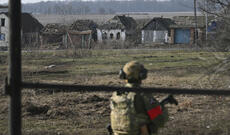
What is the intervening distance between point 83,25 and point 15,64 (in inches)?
2313

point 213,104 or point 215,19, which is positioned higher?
point 215,19

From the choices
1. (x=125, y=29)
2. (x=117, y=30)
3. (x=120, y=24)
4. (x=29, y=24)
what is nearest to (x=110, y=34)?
(x=117, y=30)

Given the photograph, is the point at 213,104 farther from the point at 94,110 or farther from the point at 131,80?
the point at 131,80

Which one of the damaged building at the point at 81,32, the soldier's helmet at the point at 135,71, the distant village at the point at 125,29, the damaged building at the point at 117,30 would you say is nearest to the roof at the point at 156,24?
the distant village at the point at 125,29

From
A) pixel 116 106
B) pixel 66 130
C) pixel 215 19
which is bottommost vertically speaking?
pixel 66 130

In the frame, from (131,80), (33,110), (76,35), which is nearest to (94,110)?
(33,110)

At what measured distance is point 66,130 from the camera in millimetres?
8344

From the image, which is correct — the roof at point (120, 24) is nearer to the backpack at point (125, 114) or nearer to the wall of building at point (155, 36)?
the wall of building at point (155, 36)

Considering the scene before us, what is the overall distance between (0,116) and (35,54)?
74.6 ft

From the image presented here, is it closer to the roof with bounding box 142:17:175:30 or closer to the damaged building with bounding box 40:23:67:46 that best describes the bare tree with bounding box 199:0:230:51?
the damaged building with bounding box 40:23:67:46

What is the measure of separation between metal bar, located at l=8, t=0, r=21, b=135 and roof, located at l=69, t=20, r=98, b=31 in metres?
56.4

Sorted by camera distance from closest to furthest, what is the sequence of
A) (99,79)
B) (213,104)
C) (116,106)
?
1. (116,106)
2. (213,104)
3. (99,79)

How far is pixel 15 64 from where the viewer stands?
3375 mm

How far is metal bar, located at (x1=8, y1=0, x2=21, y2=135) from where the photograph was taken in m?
3.34
